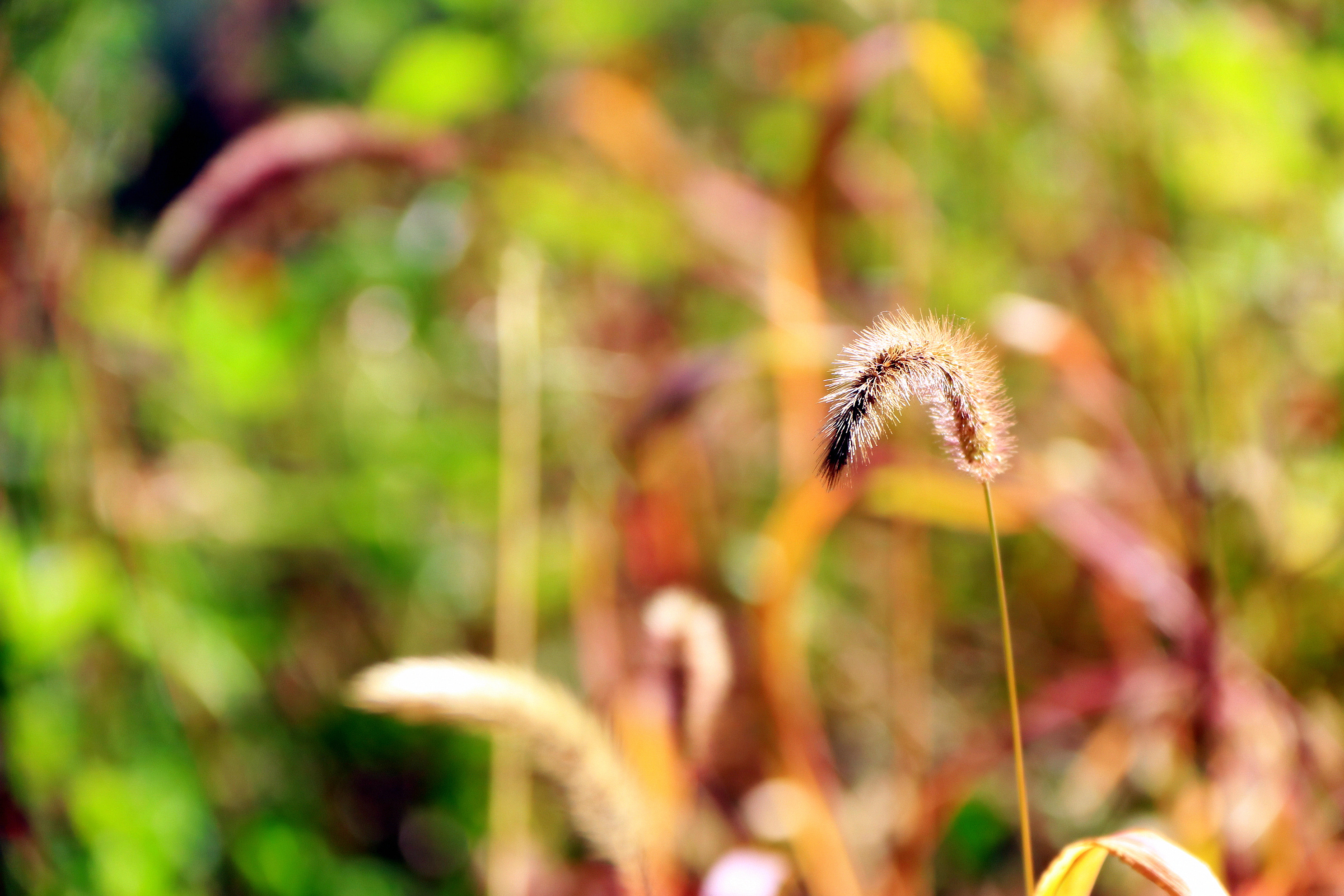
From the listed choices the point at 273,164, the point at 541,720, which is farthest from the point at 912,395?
the point at 273,164

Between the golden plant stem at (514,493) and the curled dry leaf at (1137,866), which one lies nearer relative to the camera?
the curled dry leaf at (1137,866)

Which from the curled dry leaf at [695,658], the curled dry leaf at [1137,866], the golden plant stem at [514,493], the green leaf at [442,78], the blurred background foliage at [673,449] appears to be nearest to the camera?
the curled dry leaf at [1137,866]

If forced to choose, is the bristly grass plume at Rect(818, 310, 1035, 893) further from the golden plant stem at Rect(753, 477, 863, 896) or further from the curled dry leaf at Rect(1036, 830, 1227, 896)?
the golden plant stem at Rect(753, 477, 863, 896)

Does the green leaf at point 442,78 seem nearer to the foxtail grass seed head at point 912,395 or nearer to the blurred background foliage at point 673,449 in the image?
the blurred background foliage at point 673,449

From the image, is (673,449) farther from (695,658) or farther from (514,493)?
(695,658)

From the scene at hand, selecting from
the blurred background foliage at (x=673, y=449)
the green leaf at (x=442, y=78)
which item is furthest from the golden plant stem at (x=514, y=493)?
the green leaf at (x=442, y=78)

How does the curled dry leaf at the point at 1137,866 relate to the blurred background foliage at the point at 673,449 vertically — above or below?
below
